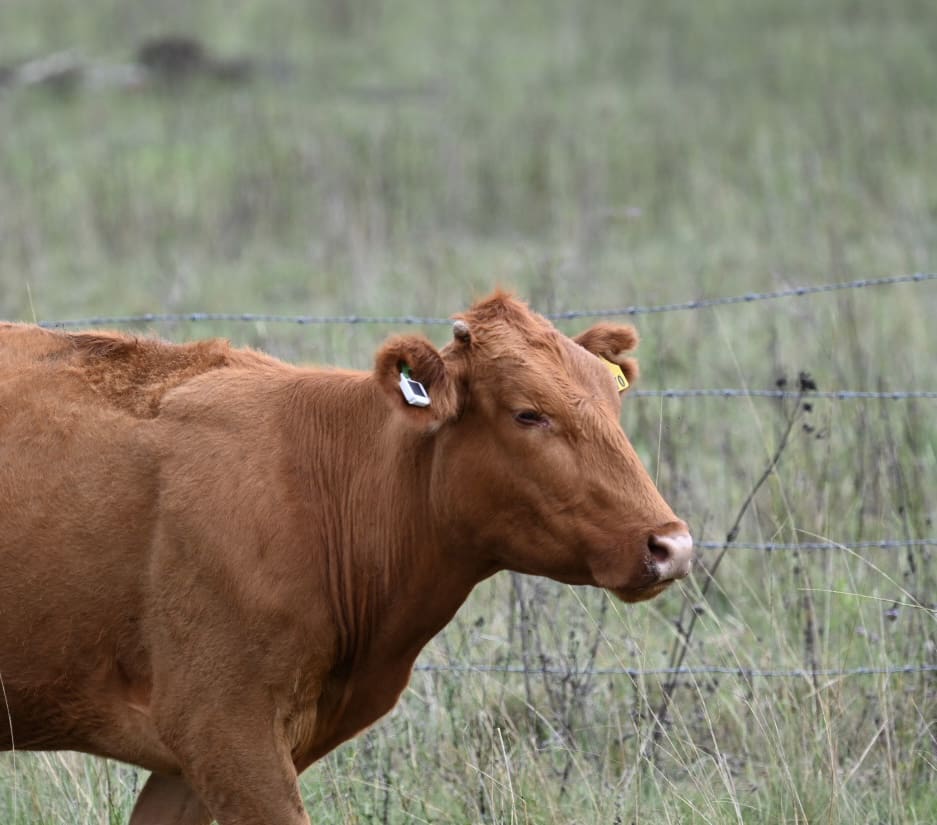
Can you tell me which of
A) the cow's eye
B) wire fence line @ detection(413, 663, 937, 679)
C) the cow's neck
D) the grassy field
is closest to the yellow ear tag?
the cow's eye

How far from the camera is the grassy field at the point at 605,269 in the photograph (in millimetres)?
4941

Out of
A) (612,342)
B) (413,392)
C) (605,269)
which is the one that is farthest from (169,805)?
(605,269)

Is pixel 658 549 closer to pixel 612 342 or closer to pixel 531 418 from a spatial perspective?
pixel 531 418

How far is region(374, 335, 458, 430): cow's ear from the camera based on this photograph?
372cm

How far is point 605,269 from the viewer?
12117 millimetres

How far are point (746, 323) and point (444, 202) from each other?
5.15 metres

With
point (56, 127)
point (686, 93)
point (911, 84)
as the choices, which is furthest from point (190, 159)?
point (911, 84)

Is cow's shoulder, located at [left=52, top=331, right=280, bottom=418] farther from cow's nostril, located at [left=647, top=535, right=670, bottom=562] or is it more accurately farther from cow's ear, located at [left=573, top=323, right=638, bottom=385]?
cow's nostril, located at [left=647, top=535, right=670, bottom=562]

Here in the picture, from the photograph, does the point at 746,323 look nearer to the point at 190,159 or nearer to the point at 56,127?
the point at 190,159

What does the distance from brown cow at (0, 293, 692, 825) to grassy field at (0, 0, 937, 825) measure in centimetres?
76

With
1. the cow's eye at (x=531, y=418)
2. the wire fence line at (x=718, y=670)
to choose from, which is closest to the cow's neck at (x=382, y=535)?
the cow's eye at (x=531, y=418)

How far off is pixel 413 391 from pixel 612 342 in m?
0.79

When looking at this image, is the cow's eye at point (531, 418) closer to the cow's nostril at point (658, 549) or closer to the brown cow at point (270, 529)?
the brown cow at point (270, 529)

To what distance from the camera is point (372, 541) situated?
13.2 ft
